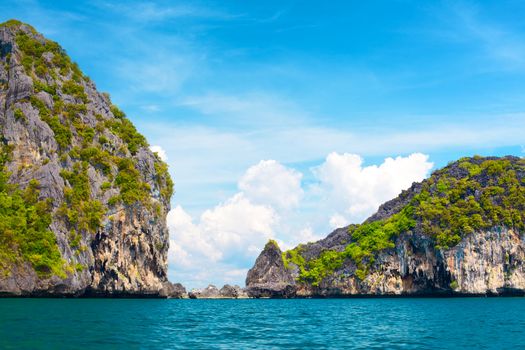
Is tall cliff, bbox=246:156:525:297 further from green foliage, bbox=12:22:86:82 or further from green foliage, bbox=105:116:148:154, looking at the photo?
green foliage, bbox=12:22:86:82

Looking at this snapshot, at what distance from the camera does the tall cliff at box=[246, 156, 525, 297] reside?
104438mm

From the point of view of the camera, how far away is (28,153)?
78.6m

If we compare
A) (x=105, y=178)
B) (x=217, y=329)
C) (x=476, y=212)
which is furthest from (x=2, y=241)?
(x=476, y=212)

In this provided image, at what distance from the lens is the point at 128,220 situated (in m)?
85.1

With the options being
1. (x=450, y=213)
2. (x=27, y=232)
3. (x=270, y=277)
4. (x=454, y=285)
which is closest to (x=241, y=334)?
(x=27, y=232)

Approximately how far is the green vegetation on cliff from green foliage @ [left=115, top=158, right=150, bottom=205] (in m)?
57.8

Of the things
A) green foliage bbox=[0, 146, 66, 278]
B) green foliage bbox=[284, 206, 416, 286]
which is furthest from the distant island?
green foliage bbox=[284, 206, 416, 286]

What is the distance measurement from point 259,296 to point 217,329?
92397mm

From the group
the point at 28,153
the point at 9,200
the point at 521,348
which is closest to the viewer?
the point at 521,348

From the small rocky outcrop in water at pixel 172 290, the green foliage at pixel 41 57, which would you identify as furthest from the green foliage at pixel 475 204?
the green foliage at pixel 41 57

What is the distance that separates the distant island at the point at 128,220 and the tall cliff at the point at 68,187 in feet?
0.68

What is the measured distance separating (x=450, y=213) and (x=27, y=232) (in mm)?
84973

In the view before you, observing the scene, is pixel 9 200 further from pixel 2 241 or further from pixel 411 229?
pixel 411 229

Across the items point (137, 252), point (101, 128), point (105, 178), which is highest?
point (101, 128)
